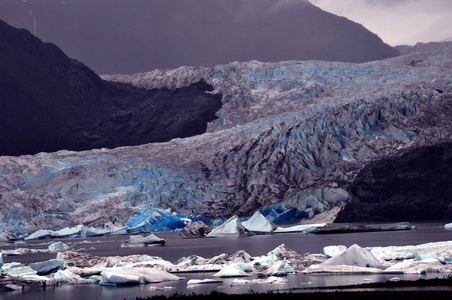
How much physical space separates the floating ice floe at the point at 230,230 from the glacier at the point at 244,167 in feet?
29.0

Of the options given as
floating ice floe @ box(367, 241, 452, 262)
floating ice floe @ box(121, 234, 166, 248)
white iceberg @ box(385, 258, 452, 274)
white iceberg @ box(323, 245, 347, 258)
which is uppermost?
floating ice floe @ box(121, 234, 166, 248)

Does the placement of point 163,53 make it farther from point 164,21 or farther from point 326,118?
point 326,118

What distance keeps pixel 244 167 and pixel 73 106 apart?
1515 inches

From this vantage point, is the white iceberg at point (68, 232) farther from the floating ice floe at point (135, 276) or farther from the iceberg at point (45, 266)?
the floating ice floe at point (135, 276)

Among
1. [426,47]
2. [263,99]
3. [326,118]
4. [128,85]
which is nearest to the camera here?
[326,118]

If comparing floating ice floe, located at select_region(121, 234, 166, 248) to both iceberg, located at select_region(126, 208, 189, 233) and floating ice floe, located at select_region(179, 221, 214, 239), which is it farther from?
iceberg, located at select_region(126, 208, 189, 233)

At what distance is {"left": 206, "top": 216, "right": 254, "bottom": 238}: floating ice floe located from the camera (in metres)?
45.8

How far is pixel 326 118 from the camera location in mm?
62750

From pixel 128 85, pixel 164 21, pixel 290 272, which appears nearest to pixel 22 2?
pixel 164 21

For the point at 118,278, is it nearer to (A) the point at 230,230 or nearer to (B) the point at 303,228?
(A) the point at 230,230

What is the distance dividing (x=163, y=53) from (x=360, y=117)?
221ft

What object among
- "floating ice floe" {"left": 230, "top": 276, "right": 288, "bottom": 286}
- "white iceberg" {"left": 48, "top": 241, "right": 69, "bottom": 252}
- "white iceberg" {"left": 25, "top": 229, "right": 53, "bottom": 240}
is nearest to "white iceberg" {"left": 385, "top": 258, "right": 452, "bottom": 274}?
"floating ice floe" {"left": 230, "top": 276, "right": 288, "bottom": 286}

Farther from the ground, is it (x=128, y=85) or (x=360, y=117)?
(x=128, y=85)

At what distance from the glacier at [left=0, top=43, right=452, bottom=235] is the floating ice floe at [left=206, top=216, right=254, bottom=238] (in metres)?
8.84
